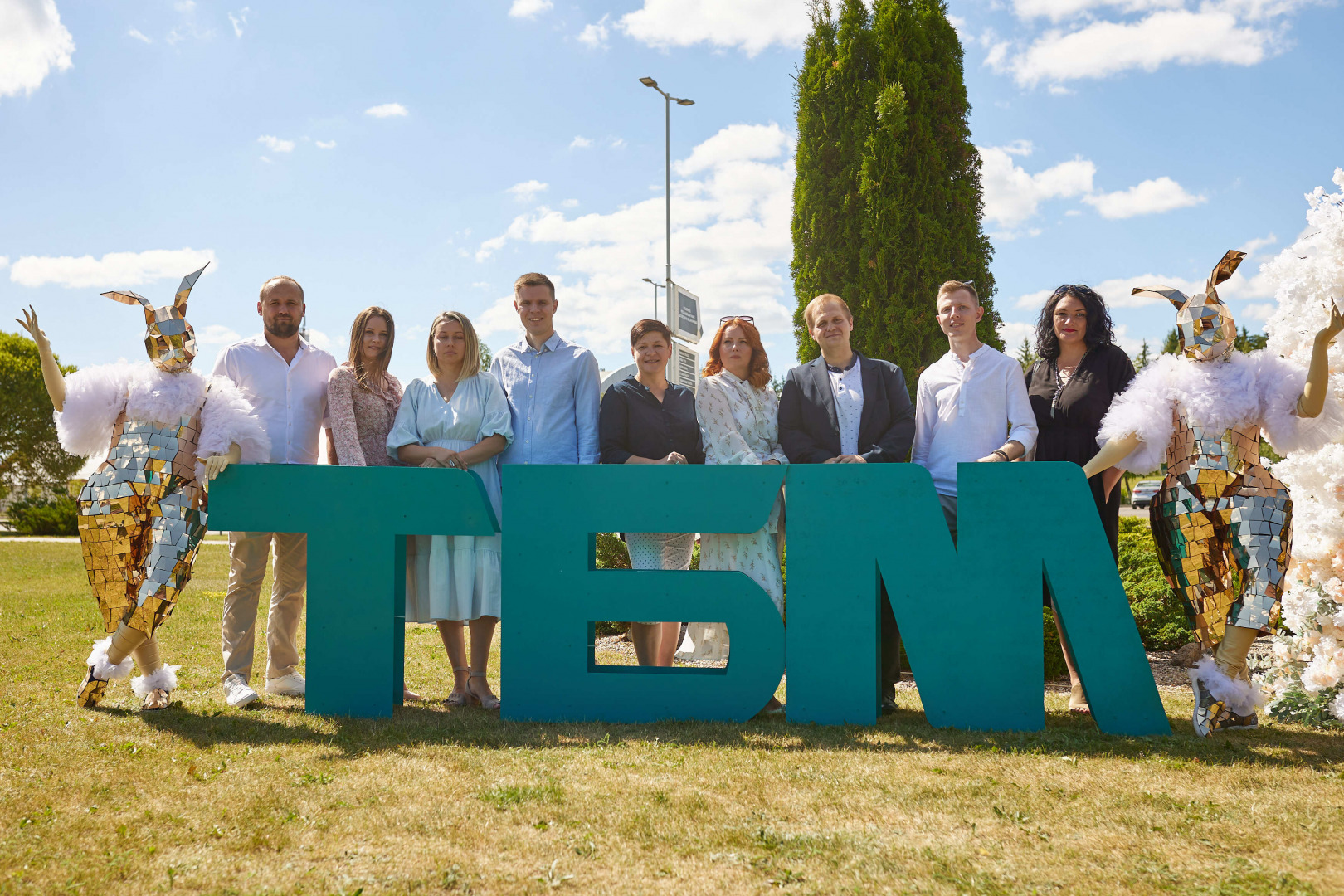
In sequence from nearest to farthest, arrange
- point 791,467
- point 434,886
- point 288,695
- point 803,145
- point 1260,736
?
point 434,886 → point 1260,736 → point 791,467 → point 288,695 → point 803,145

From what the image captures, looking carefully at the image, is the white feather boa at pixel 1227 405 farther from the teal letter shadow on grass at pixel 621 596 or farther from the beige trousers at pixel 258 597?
the beige trousers at pixel 258 597

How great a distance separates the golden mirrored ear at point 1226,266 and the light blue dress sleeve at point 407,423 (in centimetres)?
431

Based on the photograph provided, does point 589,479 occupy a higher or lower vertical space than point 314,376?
lower

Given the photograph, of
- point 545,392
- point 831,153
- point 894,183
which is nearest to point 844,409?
point 545,392

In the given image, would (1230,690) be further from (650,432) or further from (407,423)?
(407,423)

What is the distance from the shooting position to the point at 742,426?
521 centimetres

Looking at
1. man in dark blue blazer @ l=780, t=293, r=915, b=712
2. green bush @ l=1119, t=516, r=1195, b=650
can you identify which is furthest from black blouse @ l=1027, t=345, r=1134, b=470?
green bush @ l=1119, t=516, r=1195, b=650

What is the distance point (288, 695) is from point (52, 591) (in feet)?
24.4

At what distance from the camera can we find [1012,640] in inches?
179

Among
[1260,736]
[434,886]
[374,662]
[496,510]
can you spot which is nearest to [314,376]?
[496,510]

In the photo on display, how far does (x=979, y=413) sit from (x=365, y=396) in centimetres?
363

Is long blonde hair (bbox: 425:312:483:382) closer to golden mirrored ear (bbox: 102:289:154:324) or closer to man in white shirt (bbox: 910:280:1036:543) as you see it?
golden mirrored ear (bbox: 102:289:154:324)

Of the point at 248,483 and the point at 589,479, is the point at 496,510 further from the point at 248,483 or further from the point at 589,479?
the point at 248,483

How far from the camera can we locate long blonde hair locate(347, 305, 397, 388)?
5.46 metres
